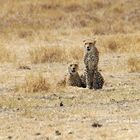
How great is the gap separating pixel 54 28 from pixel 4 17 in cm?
296

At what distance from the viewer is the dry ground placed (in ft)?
34.9

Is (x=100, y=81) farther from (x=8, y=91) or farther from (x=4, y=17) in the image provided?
(x=4, y=17)

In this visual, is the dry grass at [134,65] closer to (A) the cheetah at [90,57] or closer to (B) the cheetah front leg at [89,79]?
(B) the cheetah front leg at [89,79]

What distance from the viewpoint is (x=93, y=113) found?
38.2ft

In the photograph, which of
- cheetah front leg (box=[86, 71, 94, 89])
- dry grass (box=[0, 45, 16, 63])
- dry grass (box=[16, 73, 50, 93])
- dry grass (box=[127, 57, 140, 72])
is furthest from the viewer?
dry grass (box=[0, 45, 16, 63])

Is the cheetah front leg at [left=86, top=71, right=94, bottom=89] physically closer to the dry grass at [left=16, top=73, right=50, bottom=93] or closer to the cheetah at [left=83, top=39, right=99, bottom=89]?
the cheetah at [left=83, top=39, right=99, bottom=89]

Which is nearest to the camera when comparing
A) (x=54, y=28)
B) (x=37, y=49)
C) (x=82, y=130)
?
(x=82, y=130)

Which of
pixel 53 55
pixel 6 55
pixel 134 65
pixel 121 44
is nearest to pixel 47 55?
pixel 53 55

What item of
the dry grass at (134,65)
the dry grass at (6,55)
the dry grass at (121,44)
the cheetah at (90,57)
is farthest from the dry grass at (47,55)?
the cheetah at (90,57)

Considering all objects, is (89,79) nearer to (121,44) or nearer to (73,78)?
(73,78)

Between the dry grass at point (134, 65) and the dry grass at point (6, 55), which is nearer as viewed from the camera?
the dry grass at point (134, 65)

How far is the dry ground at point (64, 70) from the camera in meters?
10.6

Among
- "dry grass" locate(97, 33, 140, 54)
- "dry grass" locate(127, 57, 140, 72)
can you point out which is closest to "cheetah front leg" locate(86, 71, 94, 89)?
"dry grass" locate(127, 57, 140, 72)

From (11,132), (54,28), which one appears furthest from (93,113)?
(54,28)
